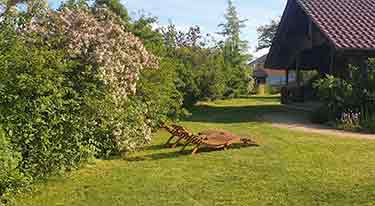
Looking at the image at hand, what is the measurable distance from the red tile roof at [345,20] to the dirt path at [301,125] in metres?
2.80

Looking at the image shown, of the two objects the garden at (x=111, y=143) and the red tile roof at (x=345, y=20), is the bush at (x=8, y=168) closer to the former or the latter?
the garden at (x=111, y=143)

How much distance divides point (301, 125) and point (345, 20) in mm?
5137

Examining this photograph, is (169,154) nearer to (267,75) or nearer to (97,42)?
(97,42)

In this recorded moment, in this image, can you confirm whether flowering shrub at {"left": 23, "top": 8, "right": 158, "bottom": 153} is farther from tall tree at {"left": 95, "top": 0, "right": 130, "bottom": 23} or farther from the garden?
tall tree at {"left": 95, "top": 0, "right": 130, "bottom": 23}

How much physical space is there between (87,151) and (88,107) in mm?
982

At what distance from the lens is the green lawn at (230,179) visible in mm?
7129

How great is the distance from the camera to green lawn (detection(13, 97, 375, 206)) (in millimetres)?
7129

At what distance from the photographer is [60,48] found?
9.79 metres

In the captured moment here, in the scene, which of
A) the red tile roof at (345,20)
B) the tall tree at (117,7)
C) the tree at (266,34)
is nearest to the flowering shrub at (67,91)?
the red tile roof at (345,20)

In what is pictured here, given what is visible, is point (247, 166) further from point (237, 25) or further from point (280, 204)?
point (237, 25)

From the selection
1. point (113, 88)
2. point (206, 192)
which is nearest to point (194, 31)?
point (113, 88)

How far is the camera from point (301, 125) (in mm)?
15852

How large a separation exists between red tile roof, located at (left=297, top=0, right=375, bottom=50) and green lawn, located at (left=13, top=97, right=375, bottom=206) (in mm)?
6272

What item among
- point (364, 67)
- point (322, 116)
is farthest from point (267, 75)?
point (322, 116)
